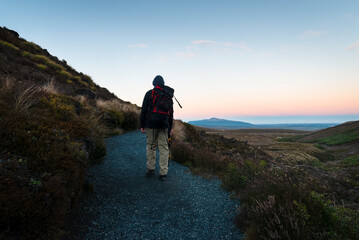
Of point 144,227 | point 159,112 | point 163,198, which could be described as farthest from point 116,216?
point 159,112

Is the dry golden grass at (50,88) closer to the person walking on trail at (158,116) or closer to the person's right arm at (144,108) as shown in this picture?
the person's right arm at (144,108)

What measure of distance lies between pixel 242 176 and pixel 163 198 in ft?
7.05

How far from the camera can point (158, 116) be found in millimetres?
5090

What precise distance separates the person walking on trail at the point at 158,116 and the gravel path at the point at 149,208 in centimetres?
81

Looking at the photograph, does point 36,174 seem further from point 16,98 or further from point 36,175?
point 16,98

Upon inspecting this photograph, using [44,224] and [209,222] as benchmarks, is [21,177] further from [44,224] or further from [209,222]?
[209,222]

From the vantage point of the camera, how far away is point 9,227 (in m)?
1.92

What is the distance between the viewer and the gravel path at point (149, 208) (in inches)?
131

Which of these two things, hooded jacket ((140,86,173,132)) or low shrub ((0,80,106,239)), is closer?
low shrub ((0,80,106,239))

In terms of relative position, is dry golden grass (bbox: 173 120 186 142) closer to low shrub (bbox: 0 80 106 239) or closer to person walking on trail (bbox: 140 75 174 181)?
person walking on trail (bbox: 140 75 174 181)

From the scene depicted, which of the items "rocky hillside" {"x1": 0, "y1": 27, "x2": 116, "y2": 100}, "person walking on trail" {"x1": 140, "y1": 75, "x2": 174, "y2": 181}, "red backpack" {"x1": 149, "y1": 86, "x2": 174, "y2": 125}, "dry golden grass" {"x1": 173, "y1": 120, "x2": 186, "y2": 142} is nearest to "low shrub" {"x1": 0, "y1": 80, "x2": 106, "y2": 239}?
"person walking on trail" {"x1": 140, "y1": 75, "x2": 174, "y2": 181}

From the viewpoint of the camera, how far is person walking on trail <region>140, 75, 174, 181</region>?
16.8 feet

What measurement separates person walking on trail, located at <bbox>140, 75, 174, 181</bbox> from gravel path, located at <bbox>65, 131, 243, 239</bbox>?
0.81 metres

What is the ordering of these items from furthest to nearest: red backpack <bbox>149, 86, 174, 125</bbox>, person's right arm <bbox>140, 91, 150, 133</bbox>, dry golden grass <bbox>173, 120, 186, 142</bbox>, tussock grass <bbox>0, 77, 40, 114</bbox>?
1. dry golden grass <bbox>173, 120, 186, 142</bbox>
2. person's right arm <bbox>140, 91, 150, 133</bbox>
3. red backpack <bbox>149, 86, 174, 125</bbox>
4. tussock grass <bbox>0, 77, 40, 114</bbox>
